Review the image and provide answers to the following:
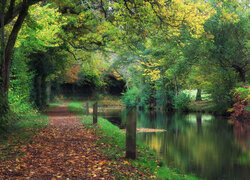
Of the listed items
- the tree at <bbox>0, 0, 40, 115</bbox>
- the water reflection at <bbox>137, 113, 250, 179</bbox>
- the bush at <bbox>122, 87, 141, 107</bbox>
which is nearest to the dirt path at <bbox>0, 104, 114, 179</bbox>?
the tree at <bbox>0, 0, 40, 115</bbox>

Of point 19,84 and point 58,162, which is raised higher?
point 19,84

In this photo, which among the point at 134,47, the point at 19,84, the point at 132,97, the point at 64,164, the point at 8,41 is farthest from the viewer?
the point at 132,97

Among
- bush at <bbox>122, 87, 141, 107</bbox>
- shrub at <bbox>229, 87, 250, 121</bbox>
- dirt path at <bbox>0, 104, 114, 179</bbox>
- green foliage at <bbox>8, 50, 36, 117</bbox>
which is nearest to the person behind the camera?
dirt path at <bbox>0, 104, 114, 179</bbox>

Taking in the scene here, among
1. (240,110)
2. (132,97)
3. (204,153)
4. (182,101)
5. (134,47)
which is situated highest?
(134,47)

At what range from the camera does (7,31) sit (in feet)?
49.4

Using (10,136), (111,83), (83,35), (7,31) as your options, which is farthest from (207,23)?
(111,83)

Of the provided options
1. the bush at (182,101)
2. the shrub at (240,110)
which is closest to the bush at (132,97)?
the bush at (182,101)

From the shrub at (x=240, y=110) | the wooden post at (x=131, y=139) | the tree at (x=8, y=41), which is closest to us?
the wooden post at (x=131, y=139)

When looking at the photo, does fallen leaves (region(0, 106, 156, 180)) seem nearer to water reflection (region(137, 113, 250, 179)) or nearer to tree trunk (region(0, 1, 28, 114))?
tree trunk (region(0, 1, 28, 114))

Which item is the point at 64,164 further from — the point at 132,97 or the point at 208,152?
the point at 132,97

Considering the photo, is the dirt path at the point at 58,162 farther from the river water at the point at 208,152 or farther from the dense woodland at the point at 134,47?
the river water at the point at 208,152

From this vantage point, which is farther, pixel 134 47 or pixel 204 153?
pixel 134 47

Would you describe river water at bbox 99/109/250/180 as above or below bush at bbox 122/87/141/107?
below

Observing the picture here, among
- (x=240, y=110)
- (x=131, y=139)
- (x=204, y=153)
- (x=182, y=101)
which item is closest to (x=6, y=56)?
(x=131, y=139)
